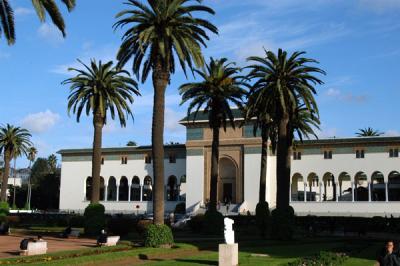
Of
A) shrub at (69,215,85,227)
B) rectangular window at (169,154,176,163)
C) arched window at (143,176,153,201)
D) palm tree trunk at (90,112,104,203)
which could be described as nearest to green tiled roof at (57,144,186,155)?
rectangular window at (169,154,176,163)

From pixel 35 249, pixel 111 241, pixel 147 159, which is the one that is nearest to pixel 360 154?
pixel 147 159

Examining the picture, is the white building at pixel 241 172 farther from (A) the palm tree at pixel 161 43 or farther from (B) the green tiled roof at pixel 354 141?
(A) the palm tree at pixel 161 43

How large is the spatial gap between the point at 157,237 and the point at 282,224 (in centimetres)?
1048

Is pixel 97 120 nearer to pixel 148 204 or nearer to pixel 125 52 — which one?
pixel 125 52

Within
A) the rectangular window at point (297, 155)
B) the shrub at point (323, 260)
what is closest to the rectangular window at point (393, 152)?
the rectangular window at point (297, 155)

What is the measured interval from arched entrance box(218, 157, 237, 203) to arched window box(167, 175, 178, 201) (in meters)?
8.50

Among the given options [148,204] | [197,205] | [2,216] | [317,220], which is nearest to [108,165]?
[148,204]

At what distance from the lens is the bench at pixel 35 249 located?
80.5 ft

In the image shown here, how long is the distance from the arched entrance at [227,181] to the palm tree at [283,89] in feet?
121

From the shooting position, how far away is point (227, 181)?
7600 cm

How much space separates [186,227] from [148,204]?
91.3 feet

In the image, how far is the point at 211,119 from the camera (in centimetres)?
4356

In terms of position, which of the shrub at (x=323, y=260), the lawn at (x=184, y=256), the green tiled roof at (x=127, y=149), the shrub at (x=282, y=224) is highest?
the green tiled roof at (x=127, y=149)

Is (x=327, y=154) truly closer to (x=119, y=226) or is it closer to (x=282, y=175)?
(x=282, y=175)
